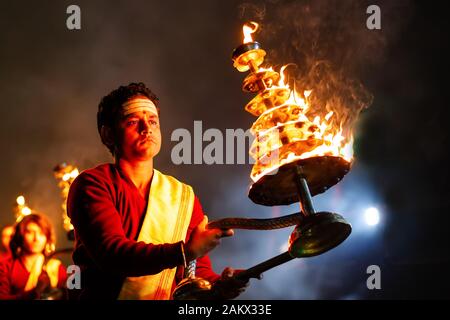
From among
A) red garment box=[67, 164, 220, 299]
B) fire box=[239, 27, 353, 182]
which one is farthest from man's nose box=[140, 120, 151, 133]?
fire box=[239, 27, 353, 182]

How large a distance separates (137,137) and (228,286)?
1.32m

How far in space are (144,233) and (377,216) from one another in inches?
539

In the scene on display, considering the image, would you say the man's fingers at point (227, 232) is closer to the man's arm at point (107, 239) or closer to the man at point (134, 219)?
the man at point (134, 219)

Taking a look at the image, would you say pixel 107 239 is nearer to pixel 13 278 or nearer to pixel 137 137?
pixel 137 137

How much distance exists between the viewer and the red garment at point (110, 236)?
→ 3.05 meters

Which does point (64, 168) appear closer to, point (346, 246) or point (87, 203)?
point (87, 203)

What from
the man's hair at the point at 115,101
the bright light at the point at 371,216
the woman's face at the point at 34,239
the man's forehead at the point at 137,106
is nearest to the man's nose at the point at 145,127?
the man's forehead at the point at 137,106

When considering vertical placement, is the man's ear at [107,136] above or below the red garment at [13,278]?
above

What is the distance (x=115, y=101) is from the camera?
3.78 m

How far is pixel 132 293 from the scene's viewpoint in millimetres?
3324

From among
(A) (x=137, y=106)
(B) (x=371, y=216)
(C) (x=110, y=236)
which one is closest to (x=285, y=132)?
(A) (x=137, y=106)
